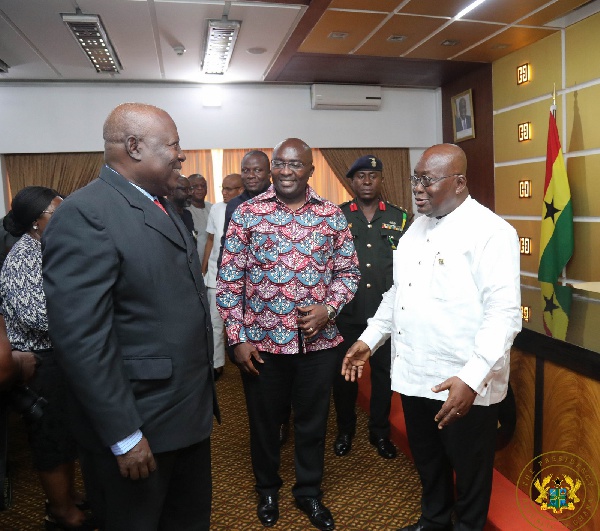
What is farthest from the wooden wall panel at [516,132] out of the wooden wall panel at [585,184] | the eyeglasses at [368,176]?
the eyeglasses at [368,176]

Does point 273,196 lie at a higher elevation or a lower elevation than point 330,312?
higher

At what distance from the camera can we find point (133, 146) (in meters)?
1.23

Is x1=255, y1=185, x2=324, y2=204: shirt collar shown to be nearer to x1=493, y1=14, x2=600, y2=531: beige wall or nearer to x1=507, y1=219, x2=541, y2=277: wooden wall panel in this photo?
x1=493, y1=14, x2=600, y2=531: beige wall

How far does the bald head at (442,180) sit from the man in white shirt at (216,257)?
1947 mm

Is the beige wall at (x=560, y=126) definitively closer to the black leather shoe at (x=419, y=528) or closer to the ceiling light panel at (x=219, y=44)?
the ceiling light panel at (x=219, y=44)

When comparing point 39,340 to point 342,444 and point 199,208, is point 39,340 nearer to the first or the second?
point 342,444

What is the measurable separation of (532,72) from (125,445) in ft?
15.7

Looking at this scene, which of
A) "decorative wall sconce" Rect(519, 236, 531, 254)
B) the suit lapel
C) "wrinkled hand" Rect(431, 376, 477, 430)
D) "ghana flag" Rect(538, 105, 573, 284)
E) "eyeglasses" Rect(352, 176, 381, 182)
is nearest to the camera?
the suit lapel

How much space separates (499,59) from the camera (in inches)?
197

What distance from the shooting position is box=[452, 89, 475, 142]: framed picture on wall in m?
5.48

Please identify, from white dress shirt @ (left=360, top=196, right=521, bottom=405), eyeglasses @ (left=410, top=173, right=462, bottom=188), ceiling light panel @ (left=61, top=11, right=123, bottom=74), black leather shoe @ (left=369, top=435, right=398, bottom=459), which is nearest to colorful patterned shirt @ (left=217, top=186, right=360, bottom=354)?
white dress shirt @ (left=360, top=196, right=521, bottom=405)

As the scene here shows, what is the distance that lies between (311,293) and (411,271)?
422mm

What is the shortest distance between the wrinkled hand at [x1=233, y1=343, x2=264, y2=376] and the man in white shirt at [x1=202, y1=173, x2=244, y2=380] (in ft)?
4.59

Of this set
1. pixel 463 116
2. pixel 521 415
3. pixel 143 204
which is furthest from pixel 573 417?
pixel 463 116
